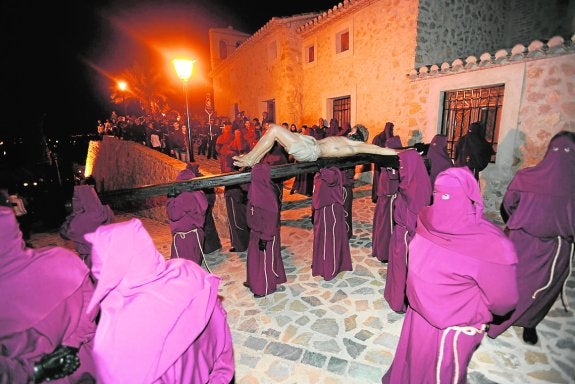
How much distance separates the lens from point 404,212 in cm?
428

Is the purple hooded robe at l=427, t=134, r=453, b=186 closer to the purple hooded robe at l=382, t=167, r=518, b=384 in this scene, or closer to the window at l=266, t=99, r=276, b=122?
the purple hooded robe at l=382, t=167, r=518, b=384

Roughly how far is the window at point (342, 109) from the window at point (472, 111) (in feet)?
15.3

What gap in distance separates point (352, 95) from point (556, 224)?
33.3 ft

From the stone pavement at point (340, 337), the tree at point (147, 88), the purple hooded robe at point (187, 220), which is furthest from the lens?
the tree at point (147, 88)

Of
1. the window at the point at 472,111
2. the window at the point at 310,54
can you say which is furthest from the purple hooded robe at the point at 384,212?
the window at the point at 310,54

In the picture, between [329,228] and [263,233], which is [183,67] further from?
[329,228]

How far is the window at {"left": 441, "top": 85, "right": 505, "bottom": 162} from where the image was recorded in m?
8.17

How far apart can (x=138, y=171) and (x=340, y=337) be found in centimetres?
1355

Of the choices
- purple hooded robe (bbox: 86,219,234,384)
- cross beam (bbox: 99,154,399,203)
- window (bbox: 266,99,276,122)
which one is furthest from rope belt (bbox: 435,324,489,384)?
window (bbox: 266,99,276,122)

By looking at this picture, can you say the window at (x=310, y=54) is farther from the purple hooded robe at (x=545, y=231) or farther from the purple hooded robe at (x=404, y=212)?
the purple hooded robe at (x=545, y=231)

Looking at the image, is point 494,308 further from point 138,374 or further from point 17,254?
point 17,254

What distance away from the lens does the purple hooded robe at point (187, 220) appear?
4.97 meters

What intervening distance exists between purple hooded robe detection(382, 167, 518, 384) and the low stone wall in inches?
246

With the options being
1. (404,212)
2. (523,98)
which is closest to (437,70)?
(523,98)
